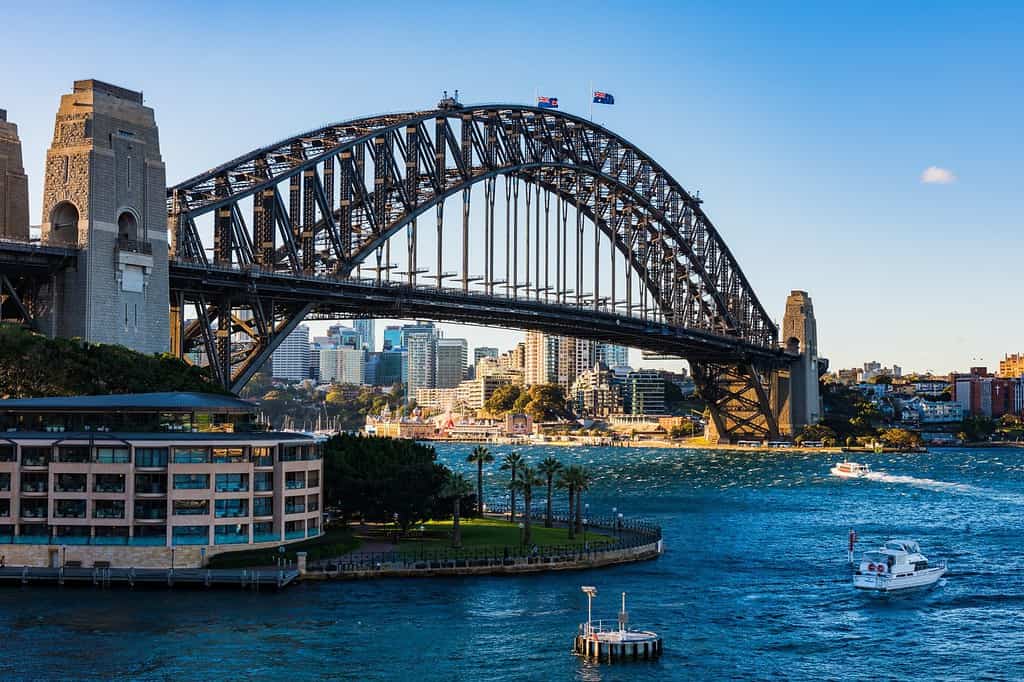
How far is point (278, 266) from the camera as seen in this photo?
115 metres

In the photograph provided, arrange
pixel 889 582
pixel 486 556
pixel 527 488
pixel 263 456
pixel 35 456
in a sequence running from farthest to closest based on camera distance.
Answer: pixel 527 488 → pixel 486 556 → pixel 263 456 → pixel 889 582 → pixel 35 456

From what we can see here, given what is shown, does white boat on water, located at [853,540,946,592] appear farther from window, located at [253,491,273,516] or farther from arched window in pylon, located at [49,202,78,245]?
arched window in pylon, located at [49,202,78,245]

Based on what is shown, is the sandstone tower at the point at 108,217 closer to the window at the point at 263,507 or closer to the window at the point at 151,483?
the window at the point at 151,483

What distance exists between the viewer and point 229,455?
239 ft

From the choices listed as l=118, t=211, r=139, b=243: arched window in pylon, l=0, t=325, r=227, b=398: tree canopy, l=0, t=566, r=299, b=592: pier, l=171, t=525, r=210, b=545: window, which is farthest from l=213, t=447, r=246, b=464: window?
l=118, t=211, r=139, b=243: arched window in pylon

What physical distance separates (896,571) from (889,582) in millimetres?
1056

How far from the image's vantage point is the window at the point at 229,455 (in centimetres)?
7244

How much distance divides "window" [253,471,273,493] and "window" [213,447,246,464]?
1.22 m

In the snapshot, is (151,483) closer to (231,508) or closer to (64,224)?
(231,508)

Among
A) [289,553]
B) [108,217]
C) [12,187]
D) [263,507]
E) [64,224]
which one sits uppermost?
[12,187]

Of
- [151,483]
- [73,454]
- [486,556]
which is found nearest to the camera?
[151,483]

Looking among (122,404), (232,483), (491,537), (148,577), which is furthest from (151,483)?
(491,537)

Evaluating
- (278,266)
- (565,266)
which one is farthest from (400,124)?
(565,266)

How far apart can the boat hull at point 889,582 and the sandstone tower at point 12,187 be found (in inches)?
2311
